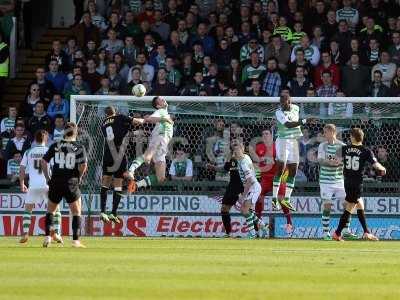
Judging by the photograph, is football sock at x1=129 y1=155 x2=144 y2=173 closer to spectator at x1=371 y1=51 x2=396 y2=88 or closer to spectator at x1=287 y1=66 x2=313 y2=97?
spectator at x1=287 y1=66 x2=313 y2=97

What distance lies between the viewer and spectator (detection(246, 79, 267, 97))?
2645 centimetres

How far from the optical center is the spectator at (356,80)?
1043 inches

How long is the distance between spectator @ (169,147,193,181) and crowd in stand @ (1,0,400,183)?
183 centimetres

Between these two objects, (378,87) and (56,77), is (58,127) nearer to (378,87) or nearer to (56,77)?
(56,77)

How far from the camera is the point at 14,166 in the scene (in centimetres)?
2641

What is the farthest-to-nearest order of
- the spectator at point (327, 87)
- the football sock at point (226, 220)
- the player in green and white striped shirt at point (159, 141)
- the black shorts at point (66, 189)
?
1. the spectator at point (327, 87)
2. the football sock at point (226, 220)
3. the player in green and white striped shirt at point (159, 141)
4. the black shorts at point (66, 189)

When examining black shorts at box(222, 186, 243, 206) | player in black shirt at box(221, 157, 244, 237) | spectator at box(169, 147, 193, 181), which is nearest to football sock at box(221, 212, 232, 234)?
player in black shirt at box(221, 157, 244, 237)

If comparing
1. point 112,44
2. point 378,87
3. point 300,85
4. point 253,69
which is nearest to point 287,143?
point 300,85

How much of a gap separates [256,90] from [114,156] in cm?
429

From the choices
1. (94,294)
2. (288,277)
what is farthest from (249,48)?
(94,294)

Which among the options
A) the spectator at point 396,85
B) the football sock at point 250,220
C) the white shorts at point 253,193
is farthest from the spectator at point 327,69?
the football sock at point 250,220

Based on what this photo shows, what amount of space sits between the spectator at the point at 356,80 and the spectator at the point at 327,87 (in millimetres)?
300

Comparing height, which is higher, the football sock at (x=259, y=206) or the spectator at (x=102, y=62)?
the spectator at (x=102, y=62)

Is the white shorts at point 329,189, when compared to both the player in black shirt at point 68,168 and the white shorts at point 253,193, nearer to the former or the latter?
the white shorts at point 253,193
